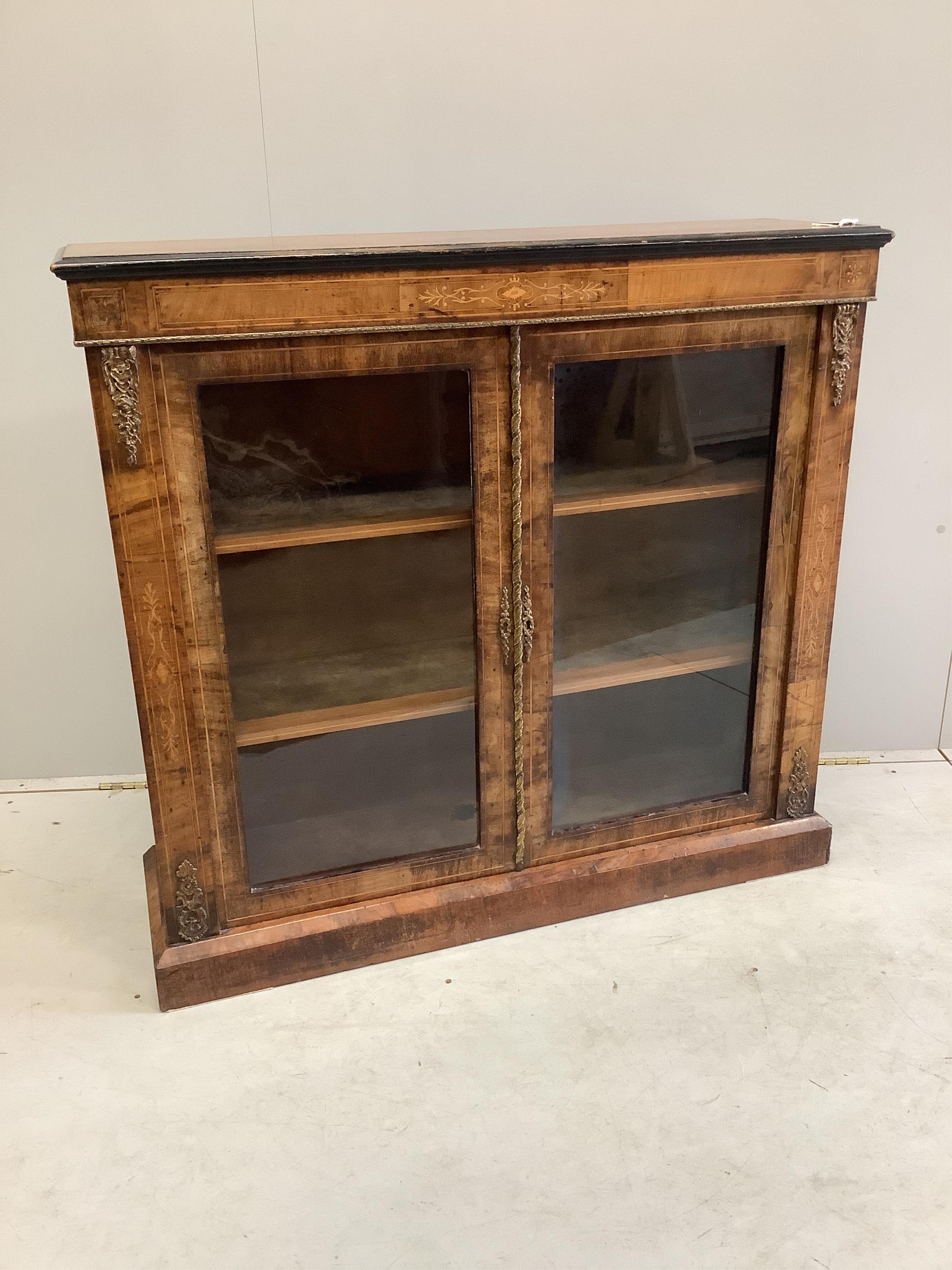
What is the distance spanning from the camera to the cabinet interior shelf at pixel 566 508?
5.17 feet

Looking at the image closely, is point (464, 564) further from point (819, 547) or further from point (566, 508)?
point (819, 547)

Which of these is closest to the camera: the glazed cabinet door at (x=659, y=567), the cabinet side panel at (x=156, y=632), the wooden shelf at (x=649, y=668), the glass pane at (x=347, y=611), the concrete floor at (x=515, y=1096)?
the concrete floor at (x=515, y=1096)

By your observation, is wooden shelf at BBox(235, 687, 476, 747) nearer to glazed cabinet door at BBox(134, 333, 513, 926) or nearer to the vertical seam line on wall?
glazed cabinet door at BBox(134, 333, 513, 926)

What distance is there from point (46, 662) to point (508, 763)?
3.54 feet

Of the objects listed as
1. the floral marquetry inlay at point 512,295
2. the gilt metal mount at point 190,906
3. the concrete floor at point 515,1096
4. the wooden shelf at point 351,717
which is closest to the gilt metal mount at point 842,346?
the floral marquetry inlay at point 512,295

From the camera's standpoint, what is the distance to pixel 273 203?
196 cm

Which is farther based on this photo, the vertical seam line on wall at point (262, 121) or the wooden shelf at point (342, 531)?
the vertical seam line on wall at point (262, 121)

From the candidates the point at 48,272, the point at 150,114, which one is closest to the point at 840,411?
the point at 150,114

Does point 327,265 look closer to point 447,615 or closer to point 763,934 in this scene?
point 447,615

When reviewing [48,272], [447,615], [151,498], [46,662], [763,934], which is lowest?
[763,934]

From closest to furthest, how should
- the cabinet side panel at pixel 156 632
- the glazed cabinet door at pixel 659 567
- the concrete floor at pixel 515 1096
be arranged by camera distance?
the concrete floor at pixel 515 1096
the cabinet side panel at pixel 156 632
the glazed cabinet door at pixel 659 567

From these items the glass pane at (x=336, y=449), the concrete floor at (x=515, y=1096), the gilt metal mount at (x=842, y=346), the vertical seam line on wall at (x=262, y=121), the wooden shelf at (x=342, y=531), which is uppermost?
the vertical seam line on wall at (x=262, y=121)

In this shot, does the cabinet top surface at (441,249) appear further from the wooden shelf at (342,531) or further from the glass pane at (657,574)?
the wooden shelf at (342,531)

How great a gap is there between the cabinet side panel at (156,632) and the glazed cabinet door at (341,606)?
0.02 metres
